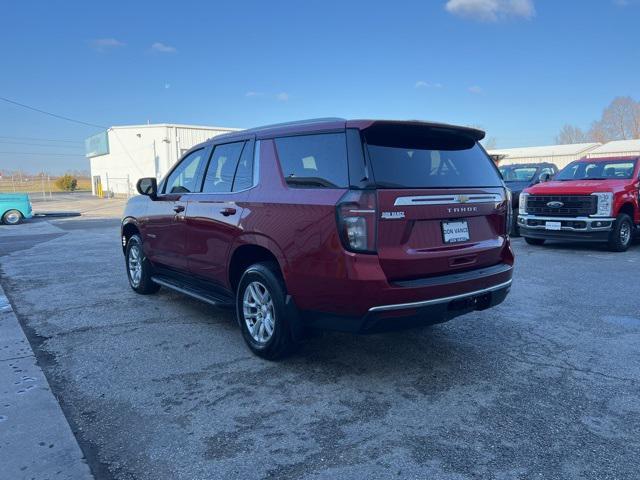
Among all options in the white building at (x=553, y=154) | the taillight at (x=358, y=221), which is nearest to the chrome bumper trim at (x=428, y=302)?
the taillight at (x=358, y=221)

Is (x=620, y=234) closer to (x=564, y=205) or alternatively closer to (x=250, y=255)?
(x=564, y=205)

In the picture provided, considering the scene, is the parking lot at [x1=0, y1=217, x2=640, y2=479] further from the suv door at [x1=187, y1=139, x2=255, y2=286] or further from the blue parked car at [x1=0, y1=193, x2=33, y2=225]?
the blue parked car at [x1=0, y1=193, x2=33, y2=225]

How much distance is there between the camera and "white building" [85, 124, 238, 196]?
35.6 m

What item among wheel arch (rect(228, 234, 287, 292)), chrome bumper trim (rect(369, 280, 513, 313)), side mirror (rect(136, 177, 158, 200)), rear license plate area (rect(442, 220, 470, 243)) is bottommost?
chrome bumper trim (rect(369, 280, 513, 313))

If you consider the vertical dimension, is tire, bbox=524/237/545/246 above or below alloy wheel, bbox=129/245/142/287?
below

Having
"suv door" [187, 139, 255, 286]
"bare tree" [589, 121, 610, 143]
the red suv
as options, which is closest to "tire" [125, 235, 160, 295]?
"suv door" [187, 139, 255, 286]

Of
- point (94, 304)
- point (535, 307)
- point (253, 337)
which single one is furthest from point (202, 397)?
point (535, 307)

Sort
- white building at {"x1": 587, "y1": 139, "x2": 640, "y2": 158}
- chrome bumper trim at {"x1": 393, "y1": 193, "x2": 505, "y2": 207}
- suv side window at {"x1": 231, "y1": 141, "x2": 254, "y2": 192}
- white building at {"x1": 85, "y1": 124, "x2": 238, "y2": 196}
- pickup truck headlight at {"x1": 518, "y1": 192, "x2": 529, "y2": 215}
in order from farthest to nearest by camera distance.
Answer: white building at {"x1": 587, "y1": 139, "x2": 640, "y2": 158}
white building at {"x1": 85, "y1": 124, "x2": 238, "y2": 196}
pickup truck headlight at {"x1": 518, "y1": 192, "x2": 529, "y2": 215}
suv side window at {"x1": 231, "y1": 141, "x2": 254, "y2": 192}
chrome bumper trim at {"x1": 393, "y1": 193, "x2": 505, "y2": 207}

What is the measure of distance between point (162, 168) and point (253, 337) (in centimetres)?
3411

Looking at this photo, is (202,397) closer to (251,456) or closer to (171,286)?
(251,456)

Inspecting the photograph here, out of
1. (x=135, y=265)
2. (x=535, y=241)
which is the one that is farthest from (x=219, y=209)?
(x=535, y=241)

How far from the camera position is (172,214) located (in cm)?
548

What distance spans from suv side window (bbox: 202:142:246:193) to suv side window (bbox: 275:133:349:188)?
2.26 feet

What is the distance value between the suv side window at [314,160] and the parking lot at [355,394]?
1.48m
